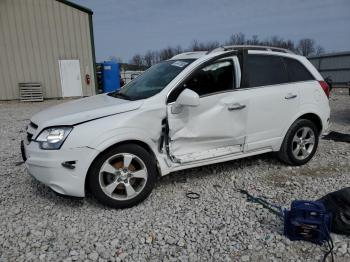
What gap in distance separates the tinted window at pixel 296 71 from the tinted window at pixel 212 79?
3.42 ft

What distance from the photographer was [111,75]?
16.4 m

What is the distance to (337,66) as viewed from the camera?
19594mm

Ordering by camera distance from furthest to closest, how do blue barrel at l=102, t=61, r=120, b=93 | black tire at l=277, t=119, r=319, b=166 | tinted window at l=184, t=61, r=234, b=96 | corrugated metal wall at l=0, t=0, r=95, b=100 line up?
blue barrel at l=102, t=61, r=120, b=93 < corrugated metal wall at l=0, t=0, r=95, b=100 < black tire at l=277, t=119, r=319, b=166 < tinted window at l=184, t=61, r=234, b=96

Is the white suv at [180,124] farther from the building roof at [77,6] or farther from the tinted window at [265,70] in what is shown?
the building roof at [77,6]

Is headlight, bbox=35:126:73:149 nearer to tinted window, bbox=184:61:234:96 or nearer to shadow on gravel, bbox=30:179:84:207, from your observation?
shadow on gravel, bbox=30:179:84:207

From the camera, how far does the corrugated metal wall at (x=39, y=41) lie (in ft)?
43.5

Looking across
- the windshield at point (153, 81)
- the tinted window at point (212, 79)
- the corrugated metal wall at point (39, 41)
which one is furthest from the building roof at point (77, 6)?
the tinted window at point (212, 79)

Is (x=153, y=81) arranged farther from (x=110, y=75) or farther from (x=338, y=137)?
(x=110, y=75)

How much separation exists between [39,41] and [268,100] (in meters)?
13.4

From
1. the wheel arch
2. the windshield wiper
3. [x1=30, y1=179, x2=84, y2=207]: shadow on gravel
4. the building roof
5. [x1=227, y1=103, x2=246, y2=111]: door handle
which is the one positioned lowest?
[x1=30, y1=179, x2=84, y2=207]: shadow on gravel

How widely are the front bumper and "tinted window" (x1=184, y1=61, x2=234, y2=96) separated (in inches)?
56.6

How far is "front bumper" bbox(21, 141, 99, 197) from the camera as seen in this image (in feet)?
9.10

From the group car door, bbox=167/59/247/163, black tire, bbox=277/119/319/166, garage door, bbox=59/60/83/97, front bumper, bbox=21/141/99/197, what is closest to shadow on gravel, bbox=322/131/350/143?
black tire, bbox=277/119/319/166

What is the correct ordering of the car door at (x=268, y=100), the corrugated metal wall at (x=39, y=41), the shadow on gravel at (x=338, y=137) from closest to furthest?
1. the car door at (x=268, y=100)
2. the shadow on gravel at (x=338, y=137)
3. the corrugated metal wall at (x=39, y=41)
